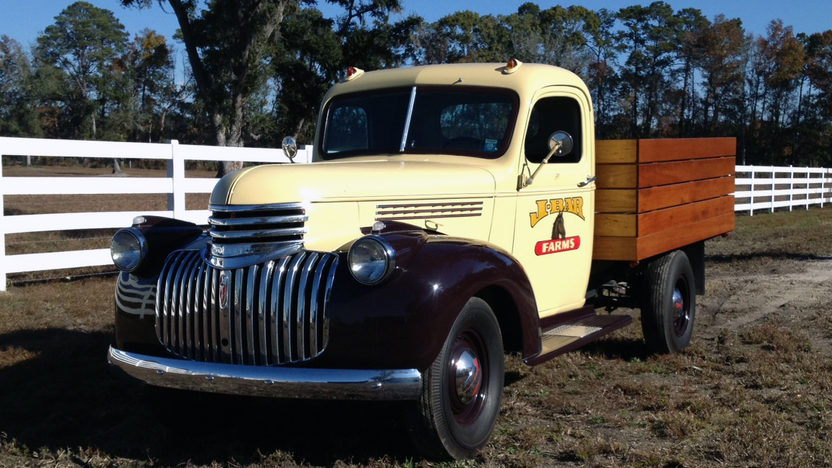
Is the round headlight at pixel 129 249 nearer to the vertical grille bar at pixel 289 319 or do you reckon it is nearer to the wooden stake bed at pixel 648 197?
the vertical grille bar at pixel 289 319

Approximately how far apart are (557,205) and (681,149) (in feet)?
5.69

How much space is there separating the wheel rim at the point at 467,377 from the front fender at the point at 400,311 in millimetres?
252

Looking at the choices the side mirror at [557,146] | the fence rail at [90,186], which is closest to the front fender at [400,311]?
the side mirror at [557,146]

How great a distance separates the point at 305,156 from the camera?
11.0m

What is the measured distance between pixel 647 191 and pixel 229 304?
3.25m

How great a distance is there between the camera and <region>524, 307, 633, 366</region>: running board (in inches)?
177

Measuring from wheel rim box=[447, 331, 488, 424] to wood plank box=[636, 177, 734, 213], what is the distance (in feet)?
6.74

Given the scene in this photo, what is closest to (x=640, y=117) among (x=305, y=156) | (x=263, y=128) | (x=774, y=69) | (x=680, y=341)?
(x=774, y=69)

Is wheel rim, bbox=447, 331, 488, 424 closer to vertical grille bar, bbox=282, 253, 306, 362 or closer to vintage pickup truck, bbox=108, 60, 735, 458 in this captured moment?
vintage pickup truck, bbox=108, 60, 735, 458

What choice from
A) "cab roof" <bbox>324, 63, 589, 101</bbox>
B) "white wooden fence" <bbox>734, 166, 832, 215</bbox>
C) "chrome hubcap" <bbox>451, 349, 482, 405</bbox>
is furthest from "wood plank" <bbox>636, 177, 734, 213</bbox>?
"white wooden fence" <bbox>734, 166, 832, 215</bbox>

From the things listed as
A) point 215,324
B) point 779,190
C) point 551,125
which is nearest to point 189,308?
point 215,324

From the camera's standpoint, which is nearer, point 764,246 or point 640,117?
point 764,246

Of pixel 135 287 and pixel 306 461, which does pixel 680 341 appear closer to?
pixel 306 461

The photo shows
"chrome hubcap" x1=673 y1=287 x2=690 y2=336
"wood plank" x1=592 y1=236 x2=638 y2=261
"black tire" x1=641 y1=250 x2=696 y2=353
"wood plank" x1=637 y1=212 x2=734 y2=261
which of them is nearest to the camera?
"wood plank" x1=592 y1=236 x2=638 y2=261
